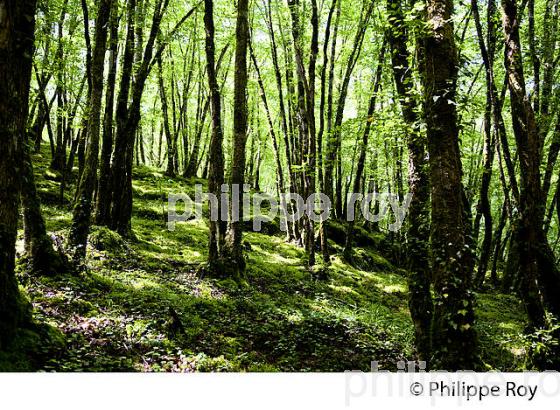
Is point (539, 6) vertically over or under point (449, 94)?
over

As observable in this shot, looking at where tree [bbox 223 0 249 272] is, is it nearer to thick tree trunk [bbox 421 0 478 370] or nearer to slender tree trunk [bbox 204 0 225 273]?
slender tree trunk [bbox 204 0 225 273]

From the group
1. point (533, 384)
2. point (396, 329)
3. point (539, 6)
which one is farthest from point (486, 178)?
point (539, 6)

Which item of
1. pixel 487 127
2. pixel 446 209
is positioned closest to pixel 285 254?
pixel 487 127

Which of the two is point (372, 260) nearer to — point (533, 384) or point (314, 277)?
point (314, 277)

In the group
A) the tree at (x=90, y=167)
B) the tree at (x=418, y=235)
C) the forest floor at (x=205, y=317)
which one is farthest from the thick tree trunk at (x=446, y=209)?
the tree at (x=90, y=167)

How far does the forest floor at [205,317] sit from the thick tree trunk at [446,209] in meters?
0.82

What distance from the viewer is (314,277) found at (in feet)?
46.4

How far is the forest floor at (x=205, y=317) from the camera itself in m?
5.77

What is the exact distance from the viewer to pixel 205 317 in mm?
7977

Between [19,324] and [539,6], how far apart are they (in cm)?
1978

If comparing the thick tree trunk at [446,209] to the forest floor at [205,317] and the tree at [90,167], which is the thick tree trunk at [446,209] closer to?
the forest floor at [205,317]

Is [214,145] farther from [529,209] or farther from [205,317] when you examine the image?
[529,209]

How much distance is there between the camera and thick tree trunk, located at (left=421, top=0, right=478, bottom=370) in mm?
4887

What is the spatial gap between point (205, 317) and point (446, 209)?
16.7 ft
